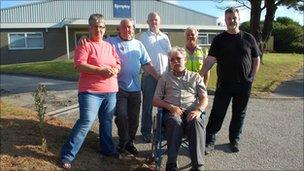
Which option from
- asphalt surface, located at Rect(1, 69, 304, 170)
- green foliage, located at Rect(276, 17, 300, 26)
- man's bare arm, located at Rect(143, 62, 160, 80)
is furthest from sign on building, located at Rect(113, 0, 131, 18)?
man's bare arm, located at Rect(143, 62, 160, 80)

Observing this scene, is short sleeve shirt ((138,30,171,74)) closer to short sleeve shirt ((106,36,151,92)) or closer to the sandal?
short sleeve shirt ((106,36,151,92))

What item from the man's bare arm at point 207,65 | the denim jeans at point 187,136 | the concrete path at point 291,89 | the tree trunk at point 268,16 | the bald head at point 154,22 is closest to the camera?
the denim jeans at point 187,136

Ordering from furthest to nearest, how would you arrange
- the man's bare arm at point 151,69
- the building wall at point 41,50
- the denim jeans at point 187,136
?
1. the building wall at point 41,50
2. the man's bare arm at point 151,69
3. the denim jeans at point 187,136

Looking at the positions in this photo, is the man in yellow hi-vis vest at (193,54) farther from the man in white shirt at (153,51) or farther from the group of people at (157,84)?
the man in white shirt at (153,51)

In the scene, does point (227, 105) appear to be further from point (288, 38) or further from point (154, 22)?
point (288, 38)

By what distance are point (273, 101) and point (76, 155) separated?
22.4ft

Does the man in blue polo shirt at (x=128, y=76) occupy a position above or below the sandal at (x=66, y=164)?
above

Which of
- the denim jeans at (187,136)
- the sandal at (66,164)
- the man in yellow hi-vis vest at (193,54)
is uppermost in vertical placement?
the man in yellow hi-vis vest at (193,54)

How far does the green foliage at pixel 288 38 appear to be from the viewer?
3977 cm

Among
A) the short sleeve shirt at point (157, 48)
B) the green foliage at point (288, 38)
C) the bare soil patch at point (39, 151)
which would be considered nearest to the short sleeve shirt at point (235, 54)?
the short sleeve shirt at point (157, 48)

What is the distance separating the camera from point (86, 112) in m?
5.63

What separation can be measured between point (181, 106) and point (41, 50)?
2832 cm

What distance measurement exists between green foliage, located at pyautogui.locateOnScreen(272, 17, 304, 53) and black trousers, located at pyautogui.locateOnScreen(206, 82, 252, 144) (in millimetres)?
34347

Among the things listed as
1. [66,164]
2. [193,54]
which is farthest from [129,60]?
[66,164]
